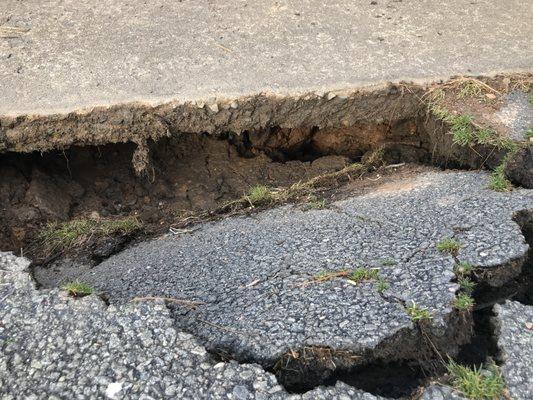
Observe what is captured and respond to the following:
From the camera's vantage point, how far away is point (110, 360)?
300cm

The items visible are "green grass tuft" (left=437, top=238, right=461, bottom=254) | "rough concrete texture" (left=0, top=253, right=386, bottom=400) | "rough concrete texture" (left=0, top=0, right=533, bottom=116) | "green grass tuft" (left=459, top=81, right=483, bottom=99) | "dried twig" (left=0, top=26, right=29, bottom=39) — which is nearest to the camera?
"rough concrete texture" (left=0, top=253, right=386, bottom=400)

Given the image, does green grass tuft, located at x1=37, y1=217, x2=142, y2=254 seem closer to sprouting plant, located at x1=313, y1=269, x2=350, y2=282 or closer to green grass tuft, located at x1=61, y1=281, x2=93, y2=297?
green grass tuft, located at x1=61, y1=281, x2=93, y2=297

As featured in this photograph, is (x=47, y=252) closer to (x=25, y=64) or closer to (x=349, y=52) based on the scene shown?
(x=25, y=64)

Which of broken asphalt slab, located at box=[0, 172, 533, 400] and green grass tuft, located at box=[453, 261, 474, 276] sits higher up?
green grass tuft, located at box=[453, 261, 474, 276]

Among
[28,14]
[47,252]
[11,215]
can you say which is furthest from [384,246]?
[28,14]

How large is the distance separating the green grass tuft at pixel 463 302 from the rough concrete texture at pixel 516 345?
0.55 ft

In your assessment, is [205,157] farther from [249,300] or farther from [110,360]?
[110,360]

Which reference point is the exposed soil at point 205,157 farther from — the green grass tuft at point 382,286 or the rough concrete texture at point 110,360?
the rough concrete texture at point 110,360

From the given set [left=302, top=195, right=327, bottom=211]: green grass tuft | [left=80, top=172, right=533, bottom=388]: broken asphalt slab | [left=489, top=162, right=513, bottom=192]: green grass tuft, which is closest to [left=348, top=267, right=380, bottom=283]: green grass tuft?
A: [left=80, top=172, right=533, bottom=388]: broken asphalt slab

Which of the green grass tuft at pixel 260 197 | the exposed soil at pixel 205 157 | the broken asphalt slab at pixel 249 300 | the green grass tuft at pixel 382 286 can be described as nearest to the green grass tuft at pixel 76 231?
the exposed soil at pixel 205 157

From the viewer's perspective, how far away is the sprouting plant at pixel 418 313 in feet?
10.6

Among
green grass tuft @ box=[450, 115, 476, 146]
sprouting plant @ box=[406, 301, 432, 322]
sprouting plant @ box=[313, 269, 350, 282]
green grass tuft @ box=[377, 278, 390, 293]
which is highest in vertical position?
green grass tuft @ box=[450, 115, 476, 146]

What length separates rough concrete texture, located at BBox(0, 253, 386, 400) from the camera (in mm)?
2867

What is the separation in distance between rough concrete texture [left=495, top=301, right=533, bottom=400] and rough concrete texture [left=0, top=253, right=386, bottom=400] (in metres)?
0.70
